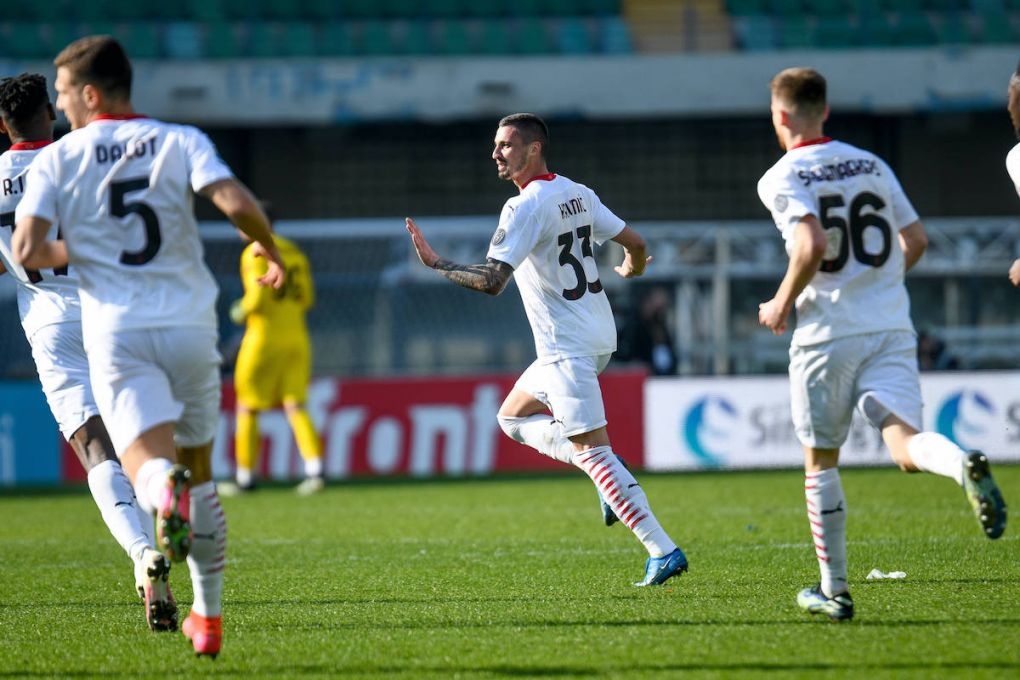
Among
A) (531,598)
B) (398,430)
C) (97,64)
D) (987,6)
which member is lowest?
(398,430)

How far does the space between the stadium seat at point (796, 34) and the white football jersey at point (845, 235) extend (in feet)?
49.9

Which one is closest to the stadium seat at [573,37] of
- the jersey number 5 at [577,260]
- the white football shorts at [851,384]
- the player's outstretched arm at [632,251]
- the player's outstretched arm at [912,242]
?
the player's outstretched arm at [632,251]

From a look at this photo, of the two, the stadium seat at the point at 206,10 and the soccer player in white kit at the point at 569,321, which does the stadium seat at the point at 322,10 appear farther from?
the soccer player in white kit at the point at 569,321

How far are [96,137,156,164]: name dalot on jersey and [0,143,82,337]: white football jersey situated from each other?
1478 mm

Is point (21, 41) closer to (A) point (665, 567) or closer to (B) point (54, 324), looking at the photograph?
(B) point (54, 324)

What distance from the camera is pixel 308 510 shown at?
35.8 ft

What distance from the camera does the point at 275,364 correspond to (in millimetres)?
12383

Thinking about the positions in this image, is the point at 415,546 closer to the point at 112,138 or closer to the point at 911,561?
the point at 911,561

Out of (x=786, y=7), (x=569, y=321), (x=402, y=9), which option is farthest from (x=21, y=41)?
(x=569, y=321)

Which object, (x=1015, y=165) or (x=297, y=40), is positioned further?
(x=297, y=40)

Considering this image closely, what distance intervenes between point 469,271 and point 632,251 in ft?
3.73

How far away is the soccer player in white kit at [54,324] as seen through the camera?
5.81m

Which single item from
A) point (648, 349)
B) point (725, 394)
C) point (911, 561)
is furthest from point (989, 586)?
point (648, 349)

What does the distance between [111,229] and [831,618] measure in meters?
2.91
